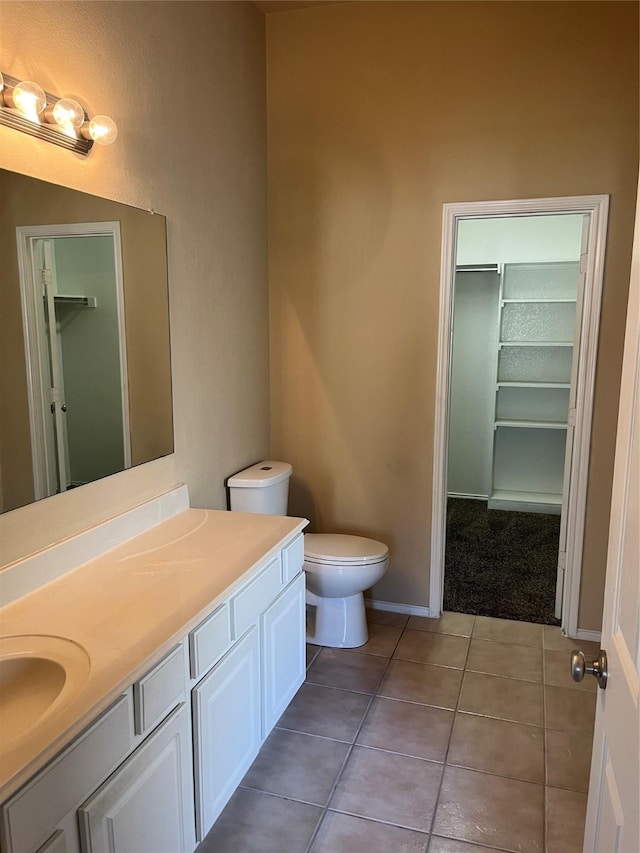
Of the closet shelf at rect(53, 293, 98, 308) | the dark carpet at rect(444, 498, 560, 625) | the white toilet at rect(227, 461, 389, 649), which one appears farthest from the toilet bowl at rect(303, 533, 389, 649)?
the closet shelf at rect(53, 293, 98, 308)

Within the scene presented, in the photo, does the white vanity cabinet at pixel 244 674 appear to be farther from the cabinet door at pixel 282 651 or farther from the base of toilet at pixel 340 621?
the base of toilet at pixel 340 621

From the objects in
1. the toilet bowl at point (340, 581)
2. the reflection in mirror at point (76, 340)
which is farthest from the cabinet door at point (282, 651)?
the reflection in mirror at point (76, 340)

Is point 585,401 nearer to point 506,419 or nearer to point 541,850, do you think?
point 541,850

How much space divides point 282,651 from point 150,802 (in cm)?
85

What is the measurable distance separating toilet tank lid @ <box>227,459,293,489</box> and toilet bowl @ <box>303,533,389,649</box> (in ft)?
1.16

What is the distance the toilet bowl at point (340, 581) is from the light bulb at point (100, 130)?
1.88 m

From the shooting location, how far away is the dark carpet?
3521 mm

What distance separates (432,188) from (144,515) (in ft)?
6.65

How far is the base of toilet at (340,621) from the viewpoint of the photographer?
3.05m

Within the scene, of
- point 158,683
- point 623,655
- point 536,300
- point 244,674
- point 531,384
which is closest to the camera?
point 623,655

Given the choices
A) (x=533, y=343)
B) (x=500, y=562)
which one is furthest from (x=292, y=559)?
(x=533, y=343)

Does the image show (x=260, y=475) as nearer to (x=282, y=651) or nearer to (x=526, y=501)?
(x=282, y=651)

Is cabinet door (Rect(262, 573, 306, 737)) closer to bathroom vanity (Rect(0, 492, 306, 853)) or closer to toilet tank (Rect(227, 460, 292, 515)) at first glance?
bathroom vanity (Rect(0, 492, 306, 853))

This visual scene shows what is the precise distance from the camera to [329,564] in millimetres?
2896
